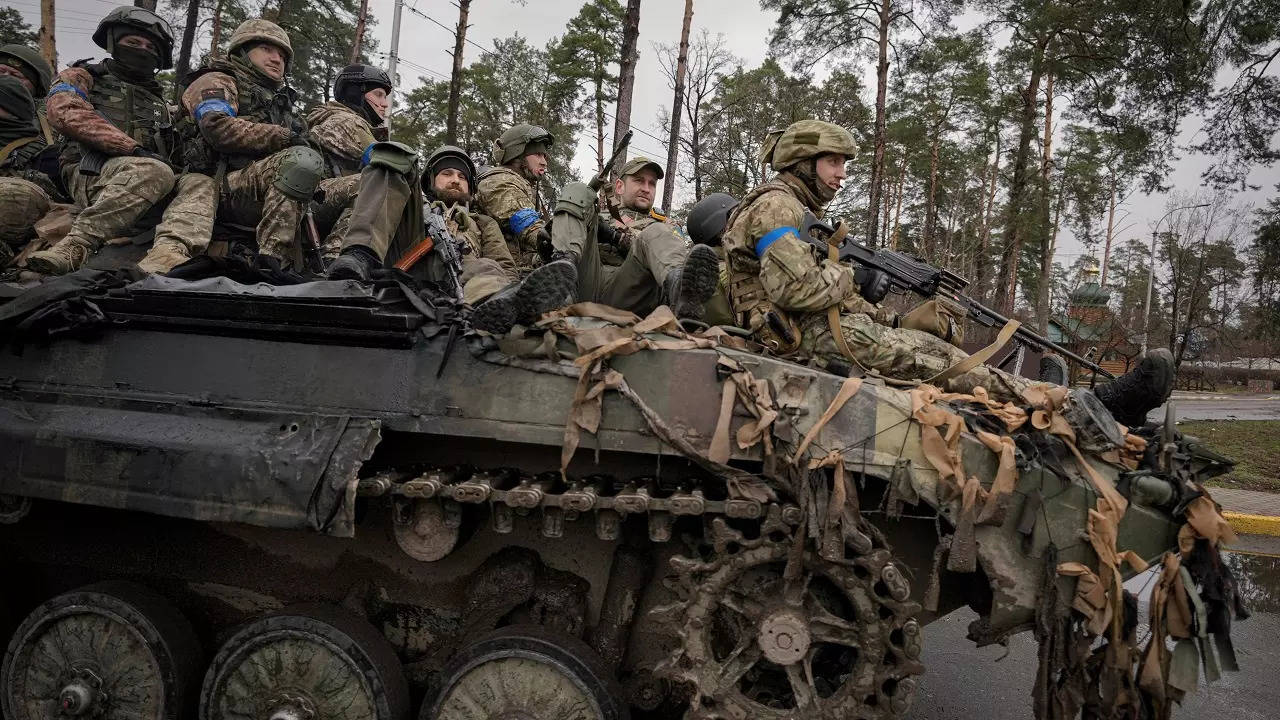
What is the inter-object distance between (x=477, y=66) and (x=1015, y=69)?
61.4ft

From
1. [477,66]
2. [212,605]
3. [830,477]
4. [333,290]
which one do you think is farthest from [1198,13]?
[477,66]

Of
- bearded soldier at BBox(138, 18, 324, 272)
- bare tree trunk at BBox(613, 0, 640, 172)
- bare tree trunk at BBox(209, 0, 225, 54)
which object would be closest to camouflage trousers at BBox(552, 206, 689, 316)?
bearded soldier at BBox(138, 18, 324, 272)

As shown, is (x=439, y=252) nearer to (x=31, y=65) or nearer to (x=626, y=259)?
(x=626, y=259)

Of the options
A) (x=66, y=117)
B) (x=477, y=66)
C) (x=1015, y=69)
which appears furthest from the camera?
(x=477, y=66)

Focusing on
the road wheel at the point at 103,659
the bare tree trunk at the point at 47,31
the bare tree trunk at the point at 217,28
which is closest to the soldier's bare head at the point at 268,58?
the road wheel at the point at 103,659

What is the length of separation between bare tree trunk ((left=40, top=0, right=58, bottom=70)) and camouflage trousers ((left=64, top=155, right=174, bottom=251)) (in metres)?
11.4

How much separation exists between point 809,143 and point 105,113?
481cm

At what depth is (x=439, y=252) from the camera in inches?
177

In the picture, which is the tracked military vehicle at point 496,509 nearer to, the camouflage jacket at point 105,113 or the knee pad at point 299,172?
the knee pad at point 299,172

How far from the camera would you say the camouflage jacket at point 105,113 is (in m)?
4.65

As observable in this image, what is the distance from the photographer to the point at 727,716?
271cm

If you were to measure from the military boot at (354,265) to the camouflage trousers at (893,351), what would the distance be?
213 centimetres

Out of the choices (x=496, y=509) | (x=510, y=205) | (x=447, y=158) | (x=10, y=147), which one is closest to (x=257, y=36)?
(x=447, y=158)

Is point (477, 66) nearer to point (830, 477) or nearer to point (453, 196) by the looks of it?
point (453, 196)
